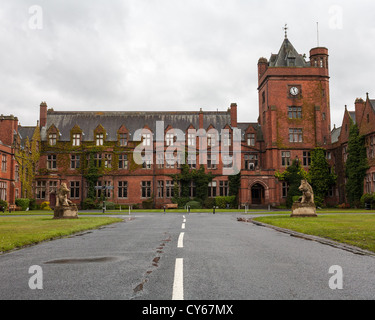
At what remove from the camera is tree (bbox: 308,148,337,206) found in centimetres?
4950

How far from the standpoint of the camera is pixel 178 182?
5272 cm

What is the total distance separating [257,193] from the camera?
53.6 meters

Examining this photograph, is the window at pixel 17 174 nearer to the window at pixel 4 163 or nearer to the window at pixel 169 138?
the window at pixel 4 163

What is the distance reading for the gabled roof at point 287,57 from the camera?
53938mm

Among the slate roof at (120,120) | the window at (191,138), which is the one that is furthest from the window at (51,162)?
the window at (191,138)

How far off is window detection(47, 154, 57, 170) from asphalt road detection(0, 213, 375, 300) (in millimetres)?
46449

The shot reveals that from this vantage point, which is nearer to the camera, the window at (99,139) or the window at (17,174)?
the window at (17,174)

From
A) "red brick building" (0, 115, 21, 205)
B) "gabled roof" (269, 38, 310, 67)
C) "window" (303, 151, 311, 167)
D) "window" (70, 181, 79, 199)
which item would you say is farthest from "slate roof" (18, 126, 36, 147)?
"window" (303, 151, 311, 167)

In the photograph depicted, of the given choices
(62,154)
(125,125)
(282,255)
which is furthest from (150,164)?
(282,255)

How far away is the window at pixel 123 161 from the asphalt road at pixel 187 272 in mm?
43875

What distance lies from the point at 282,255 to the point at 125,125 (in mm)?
49865

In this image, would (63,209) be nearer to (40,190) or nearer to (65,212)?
(65,212)

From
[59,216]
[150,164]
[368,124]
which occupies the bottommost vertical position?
[59,216]

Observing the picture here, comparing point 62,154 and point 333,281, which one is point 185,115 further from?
point 333,281
